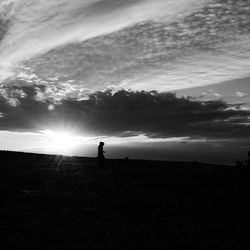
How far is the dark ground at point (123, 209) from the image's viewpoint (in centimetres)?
1565

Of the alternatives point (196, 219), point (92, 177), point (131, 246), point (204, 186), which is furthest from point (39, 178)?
point (131, 246)

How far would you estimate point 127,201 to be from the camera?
2312 cm

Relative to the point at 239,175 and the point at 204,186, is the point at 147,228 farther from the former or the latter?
the point at 239,175

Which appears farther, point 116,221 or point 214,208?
point 214,208

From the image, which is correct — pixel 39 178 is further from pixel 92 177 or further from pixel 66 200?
pixel 66 200

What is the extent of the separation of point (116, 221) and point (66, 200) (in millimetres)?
5092

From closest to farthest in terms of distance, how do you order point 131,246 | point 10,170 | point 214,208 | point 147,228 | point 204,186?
1. point 131,246
2. point 147,228
3. point 214,208
4. point 204,186
5. point 10,170

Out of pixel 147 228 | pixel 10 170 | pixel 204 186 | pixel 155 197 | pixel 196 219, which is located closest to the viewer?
pixel 147 228

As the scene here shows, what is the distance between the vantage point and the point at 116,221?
61.2 feet

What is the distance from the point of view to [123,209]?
69.7ft

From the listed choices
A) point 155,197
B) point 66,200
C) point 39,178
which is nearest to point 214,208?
point 155,197

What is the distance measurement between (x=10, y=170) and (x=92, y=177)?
25.9 ft

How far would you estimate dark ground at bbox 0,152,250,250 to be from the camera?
51.3ft

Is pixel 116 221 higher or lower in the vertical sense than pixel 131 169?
lower
